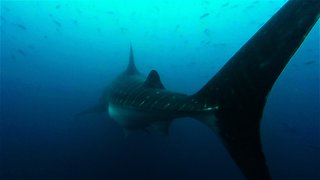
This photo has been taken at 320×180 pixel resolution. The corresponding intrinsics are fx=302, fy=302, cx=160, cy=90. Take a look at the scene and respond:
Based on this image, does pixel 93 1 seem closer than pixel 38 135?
No

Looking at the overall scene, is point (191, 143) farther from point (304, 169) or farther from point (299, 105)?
point (299, 105)

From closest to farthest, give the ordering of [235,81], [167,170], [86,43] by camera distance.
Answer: [235,81]
[167,170]
[86,43]

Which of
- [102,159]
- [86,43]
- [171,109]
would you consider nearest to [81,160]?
[102,159]

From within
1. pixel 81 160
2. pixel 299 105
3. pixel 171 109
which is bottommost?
pixel 299 105

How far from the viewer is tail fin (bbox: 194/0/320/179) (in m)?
2.27

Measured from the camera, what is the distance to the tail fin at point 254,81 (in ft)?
7.45

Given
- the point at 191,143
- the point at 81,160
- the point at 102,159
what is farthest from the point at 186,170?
the point at 81,160

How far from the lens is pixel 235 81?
2.64m

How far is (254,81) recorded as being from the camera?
2.51m

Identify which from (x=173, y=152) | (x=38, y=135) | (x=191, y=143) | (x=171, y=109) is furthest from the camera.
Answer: (x=38, y=135)

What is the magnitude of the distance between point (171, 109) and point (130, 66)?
3798mm

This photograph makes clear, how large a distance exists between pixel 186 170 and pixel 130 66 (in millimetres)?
5087

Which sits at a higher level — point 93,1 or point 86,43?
point 93,1

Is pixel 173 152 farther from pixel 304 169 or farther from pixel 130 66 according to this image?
pixel 304 169
